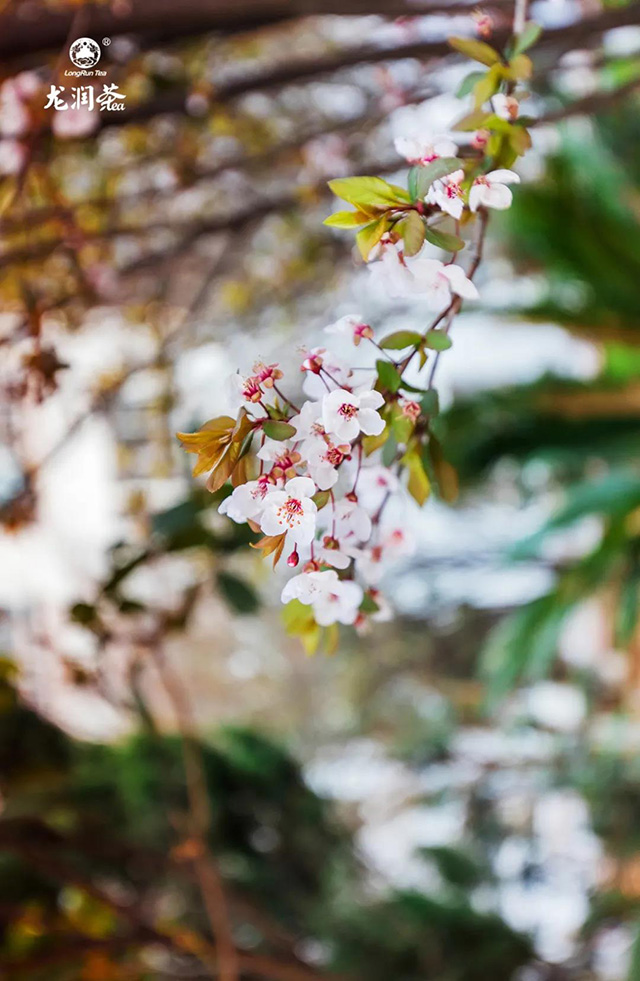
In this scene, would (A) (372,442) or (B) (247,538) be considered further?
(B) (247,538)

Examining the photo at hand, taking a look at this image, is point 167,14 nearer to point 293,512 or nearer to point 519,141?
point 519,141

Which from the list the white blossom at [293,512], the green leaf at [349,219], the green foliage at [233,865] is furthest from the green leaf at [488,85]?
the green foliage at [233,865]

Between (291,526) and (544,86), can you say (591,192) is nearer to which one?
(544,86)

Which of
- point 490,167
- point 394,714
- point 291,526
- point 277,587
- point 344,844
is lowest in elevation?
point 291,526

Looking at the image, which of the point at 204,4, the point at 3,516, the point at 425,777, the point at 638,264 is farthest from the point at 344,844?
the point at 204,4

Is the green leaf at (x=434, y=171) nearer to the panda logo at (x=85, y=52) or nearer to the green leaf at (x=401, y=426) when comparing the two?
the green leaf at (x=401, y=426)

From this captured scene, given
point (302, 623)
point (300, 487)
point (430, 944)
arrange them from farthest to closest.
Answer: point (430, 944)
point (302, 623)
point (300, 487)

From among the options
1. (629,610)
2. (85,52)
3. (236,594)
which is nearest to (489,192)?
(85,52)
